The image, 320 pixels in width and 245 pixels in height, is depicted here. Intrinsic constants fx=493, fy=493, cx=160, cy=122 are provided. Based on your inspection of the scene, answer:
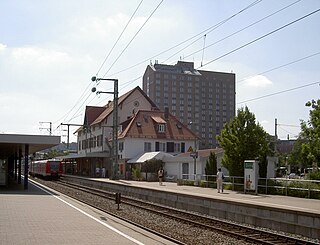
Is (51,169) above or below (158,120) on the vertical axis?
below

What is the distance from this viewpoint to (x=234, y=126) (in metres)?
33.8

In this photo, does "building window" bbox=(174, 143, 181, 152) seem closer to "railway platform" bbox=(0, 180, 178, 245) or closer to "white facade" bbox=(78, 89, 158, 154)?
"white facade" bbox=(78, 89, 158, 154)

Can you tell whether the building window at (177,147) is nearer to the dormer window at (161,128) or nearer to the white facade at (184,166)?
the dormer window at (161,128)

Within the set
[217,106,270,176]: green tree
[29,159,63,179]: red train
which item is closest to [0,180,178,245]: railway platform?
[217,106,270,176]: green tree

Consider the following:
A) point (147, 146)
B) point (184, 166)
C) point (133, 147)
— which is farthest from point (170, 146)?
point (184, 166)

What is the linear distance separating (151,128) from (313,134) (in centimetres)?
2923

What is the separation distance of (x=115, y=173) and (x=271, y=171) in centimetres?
1491

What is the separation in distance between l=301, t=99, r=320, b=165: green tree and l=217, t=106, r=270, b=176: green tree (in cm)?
674

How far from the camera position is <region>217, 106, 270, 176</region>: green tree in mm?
33000

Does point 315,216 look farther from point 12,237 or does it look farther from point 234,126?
point 234,126

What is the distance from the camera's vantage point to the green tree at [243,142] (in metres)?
33.0

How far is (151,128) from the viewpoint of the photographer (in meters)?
66.3

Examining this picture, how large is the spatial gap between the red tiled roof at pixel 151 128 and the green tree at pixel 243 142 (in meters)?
30.9

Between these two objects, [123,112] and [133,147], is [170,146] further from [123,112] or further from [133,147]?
[123,112]
